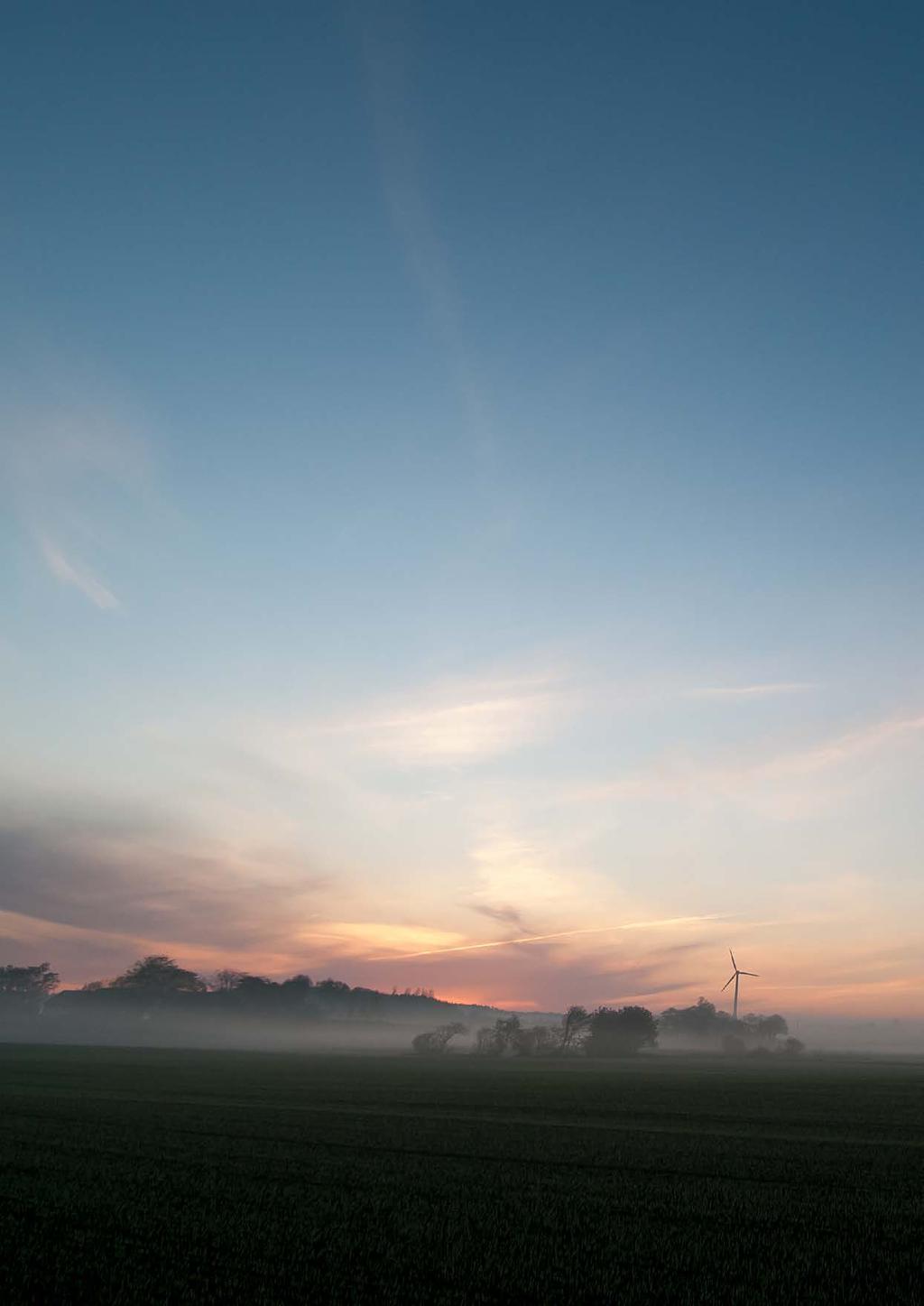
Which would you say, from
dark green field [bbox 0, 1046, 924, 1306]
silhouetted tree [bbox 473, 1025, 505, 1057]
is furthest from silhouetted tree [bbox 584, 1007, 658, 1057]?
dark green field [bbox 0, 1046, 924, 1306]

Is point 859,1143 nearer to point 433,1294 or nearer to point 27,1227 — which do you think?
point 433,1294

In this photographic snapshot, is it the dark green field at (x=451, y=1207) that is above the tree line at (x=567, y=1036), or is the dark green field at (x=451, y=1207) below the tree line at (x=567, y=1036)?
below

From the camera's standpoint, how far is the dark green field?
15.2 meters

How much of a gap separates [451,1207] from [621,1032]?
181 meters

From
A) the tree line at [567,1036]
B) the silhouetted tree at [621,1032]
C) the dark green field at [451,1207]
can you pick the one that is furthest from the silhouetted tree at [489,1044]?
the dark green field at [451,1207]

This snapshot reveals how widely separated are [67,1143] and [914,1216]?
91.0ft

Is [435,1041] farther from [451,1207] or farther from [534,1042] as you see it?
[451,1207]

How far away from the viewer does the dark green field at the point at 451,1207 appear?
1522 centimetres

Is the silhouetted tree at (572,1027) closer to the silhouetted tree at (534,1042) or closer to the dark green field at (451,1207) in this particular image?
the silhouetted tree at (534,1042)

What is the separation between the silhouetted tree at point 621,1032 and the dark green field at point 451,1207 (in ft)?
490

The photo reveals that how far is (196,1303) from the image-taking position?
13922 millimetres

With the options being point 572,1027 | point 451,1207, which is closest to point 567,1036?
point 572,1027

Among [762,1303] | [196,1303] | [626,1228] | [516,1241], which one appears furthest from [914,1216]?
[196,1303]

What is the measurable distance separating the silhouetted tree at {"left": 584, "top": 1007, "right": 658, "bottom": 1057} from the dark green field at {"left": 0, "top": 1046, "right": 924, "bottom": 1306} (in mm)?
149239
